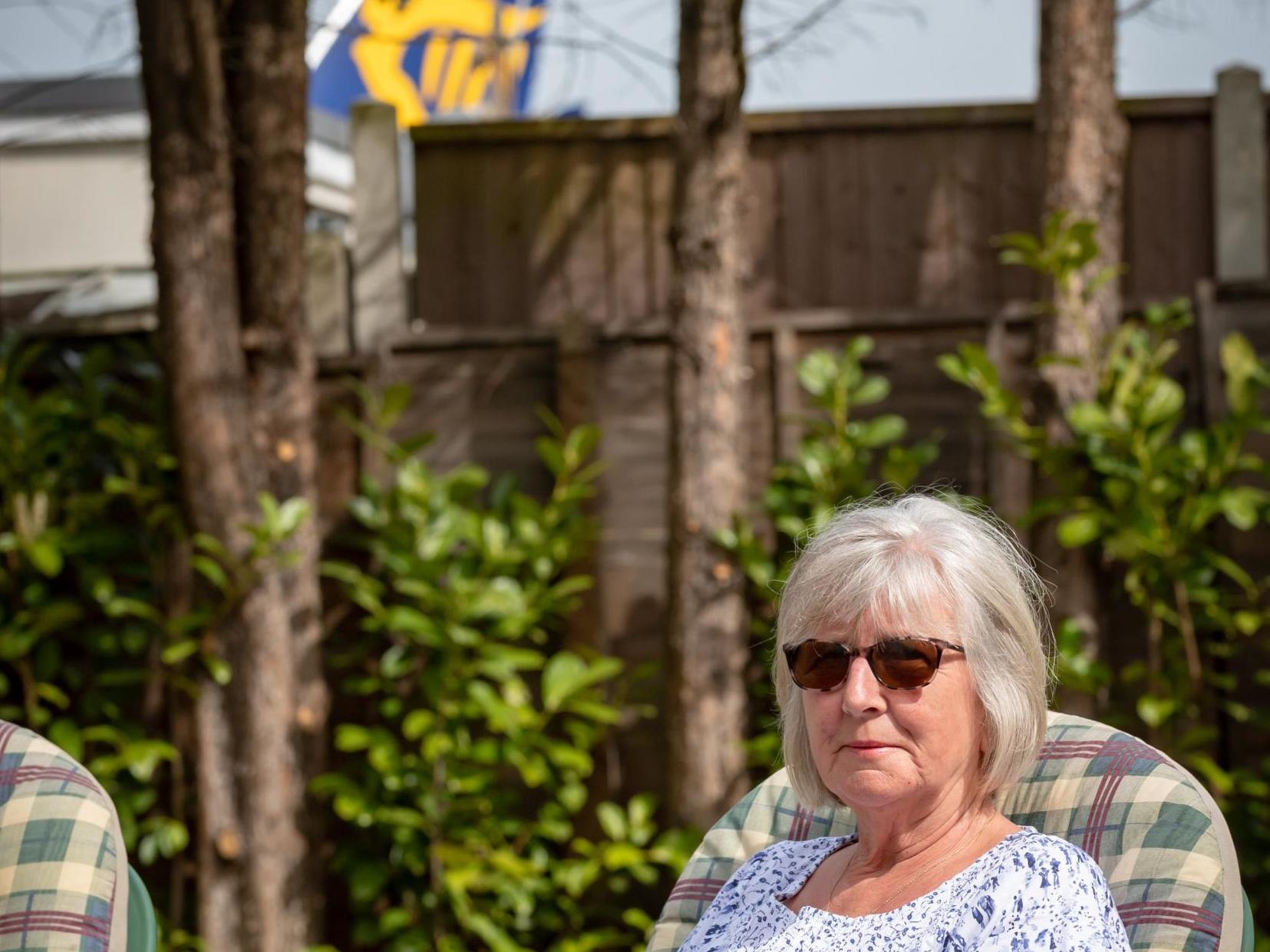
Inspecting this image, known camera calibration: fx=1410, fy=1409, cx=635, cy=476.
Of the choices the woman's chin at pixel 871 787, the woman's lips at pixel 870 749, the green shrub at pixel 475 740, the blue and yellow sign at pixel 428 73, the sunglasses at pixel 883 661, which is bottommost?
the green shrub at pixel 475 740

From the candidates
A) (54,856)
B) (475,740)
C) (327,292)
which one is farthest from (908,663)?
(327,292)

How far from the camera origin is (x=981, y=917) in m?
1.28

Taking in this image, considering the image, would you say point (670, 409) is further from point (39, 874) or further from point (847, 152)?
point (39, 874)

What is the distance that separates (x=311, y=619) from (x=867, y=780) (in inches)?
80.2

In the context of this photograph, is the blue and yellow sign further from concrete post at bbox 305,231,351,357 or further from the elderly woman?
the elderly woman

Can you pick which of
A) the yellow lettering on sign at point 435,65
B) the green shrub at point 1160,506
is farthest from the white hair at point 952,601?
the yellow lettering on sign at point 435,65

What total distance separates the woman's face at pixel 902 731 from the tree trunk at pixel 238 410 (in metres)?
1.98

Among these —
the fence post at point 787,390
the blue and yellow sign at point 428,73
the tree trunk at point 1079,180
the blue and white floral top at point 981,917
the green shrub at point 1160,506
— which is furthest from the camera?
the blue and yellow sign at point 428,73

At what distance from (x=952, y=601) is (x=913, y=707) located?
0.11 metres

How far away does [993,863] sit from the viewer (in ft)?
4.31

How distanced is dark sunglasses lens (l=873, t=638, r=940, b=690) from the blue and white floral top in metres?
0.18

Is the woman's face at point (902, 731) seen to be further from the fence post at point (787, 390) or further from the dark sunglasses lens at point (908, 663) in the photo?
the fence post at point (787, 390)

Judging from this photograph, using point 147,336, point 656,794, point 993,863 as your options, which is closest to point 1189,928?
point 993,863

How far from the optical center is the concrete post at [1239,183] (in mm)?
3410
